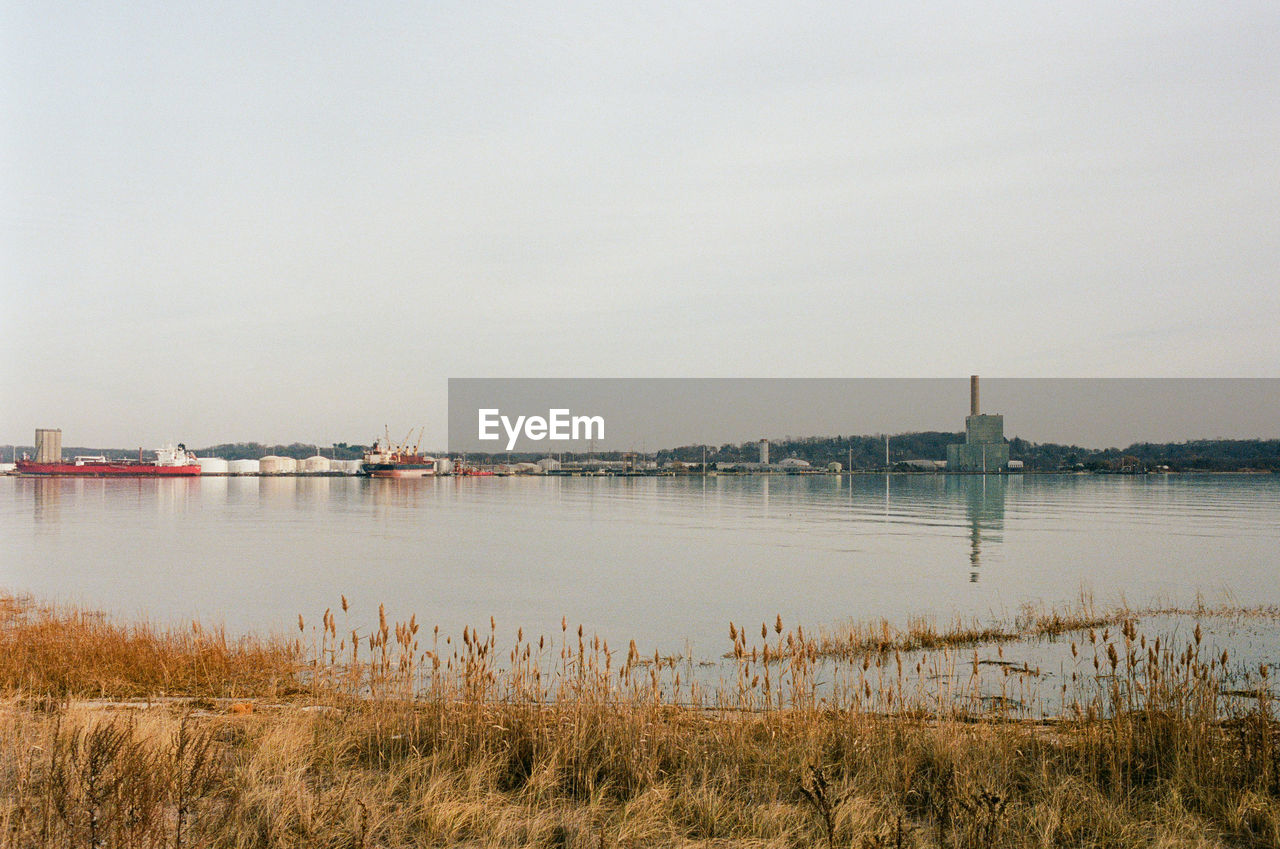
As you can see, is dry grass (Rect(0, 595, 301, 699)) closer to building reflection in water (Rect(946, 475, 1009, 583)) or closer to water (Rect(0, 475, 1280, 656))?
water (Rect(0, 475, 1280, 656))

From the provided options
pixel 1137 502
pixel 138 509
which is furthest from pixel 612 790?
pixel 1137 502

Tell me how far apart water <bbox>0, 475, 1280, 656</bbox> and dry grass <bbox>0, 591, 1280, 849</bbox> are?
11445mm

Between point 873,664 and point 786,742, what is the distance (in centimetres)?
932

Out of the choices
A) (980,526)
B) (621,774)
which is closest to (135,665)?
(621,774)

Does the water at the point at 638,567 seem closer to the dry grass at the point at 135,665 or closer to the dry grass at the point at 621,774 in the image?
the dry grass at the point at 135,665

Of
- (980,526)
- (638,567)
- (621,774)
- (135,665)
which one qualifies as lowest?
(980,526)

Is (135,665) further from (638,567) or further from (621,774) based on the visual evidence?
(638,567)

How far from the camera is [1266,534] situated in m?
52.3

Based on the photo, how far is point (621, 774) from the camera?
793 cm

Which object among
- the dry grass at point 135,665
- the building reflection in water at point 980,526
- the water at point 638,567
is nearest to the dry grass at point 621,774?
the dry grass at point 135,665

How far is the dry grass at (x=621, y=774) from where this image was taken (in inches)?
237

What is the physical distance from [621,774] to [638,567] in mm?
31930

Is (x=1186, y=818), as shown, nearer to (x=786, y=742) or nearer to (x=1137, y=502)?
(x=786, y=742)

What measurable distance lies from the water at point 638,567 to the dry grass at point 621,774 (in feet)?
37.5
